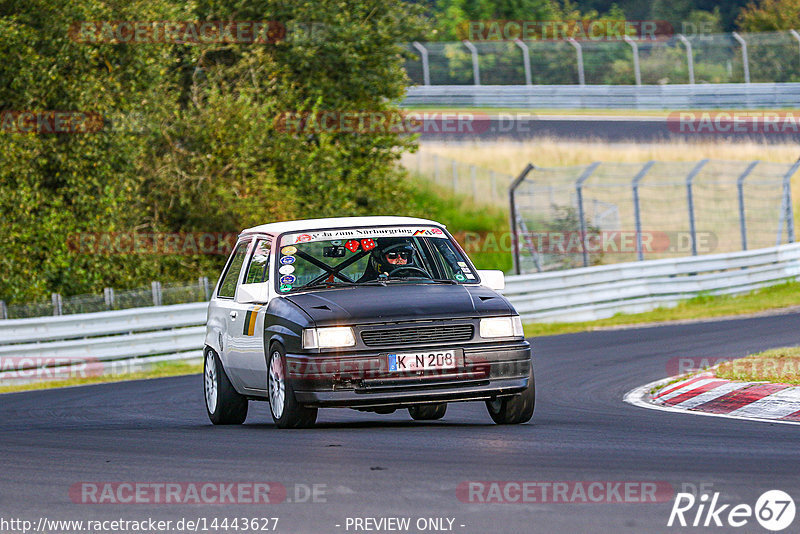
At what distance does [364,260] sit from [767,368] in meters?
4.25

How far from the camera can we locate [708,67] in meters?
44.0

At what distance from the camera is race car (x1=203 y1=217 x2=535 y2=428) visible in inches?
355

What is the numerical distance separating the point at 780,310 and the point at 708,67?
21929mm

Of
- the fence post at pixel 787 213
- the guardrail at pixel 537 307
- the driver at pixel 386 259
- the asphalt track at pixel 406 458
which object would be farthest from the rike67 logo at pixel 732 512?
the fence post at pixel 787 213

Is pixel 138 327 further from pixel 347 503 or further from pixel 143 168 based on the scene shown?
pixel 347 503

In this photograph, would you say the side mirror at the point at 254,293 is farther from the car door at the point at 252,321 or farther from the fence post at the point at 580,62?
the fence post at the point at 580,62

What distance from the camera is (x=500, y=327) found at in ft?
30.6

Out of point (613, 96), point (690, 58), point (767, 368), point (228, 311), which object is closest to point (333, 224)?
point (228, 311)

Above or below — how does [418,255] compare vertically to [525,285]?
above

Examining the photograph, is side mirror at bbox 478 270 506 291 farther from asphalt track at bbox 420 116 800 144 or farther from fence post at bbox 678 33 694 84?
fence post at bbox 678 33 694 84

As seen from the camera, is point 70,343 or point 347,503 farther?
point 70,343

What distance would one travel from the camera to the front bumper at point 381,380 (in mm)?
8977

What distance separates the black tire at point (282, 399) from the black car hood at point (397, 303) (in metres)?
0.44

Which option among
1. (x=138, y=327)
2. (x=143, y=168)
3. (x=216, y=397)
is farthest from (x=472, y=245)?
(x=216, y=397)
